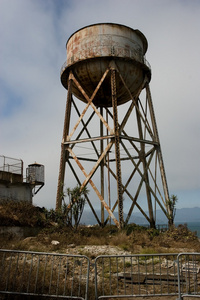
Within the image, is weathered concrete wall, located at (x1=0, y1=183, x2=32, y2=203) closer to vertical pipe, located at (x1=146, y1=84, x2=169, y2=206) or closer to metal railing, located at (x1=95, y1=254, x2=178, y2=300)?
vertical pipe, located at (x1=146, y1=84, x2=169, y2=206)

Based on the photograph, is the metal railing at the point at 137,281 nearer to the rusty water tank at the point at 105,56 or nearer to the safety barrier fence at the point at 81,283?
the safety barrier fence at the point at 81,283

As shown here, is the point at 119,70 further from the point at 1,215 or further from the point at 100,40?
the point at 1,215

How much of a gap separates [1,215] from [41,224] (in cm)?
234

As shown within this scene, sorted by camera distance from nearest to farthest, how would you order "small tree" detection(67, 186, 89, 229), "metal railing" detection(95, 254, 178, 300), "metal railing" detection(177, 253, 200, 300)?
"metal railing" detection(177, 253, 200, 300) → "metal railing" detection(95, 254, 178, 300) → "small tree" detection(67, 186, 89, 229)

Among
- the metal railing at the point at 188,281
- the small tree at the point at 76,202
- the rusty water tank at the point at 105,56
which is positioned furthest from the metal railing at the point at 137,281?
the rusty water tank at the point at 105,56

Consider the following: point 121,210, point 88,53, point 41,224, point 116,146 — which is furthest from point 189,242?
point 88,53

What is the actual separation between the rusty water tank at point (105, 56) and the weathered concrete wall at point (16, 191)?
320 inches

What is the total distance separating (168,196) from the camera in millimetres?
17641

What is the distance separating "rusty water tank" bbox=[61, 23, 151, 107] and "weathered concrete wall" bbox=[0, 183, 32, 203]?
8133 millimetres

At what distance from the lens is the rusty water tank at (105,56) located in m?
17.4

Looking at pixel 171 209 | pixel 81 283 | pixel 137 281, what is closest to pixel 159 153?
pixel 171 209

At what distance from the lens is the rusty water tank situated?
17.4 meters

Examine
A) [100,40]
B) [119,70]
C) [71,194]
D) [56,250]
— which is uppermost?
[100,40]

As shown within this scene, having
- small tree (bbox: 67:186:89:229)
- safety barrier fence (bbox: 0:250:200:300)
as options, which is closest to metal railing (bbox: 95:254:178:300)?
safety barrier fence (bbox: 0:250:200:300)
